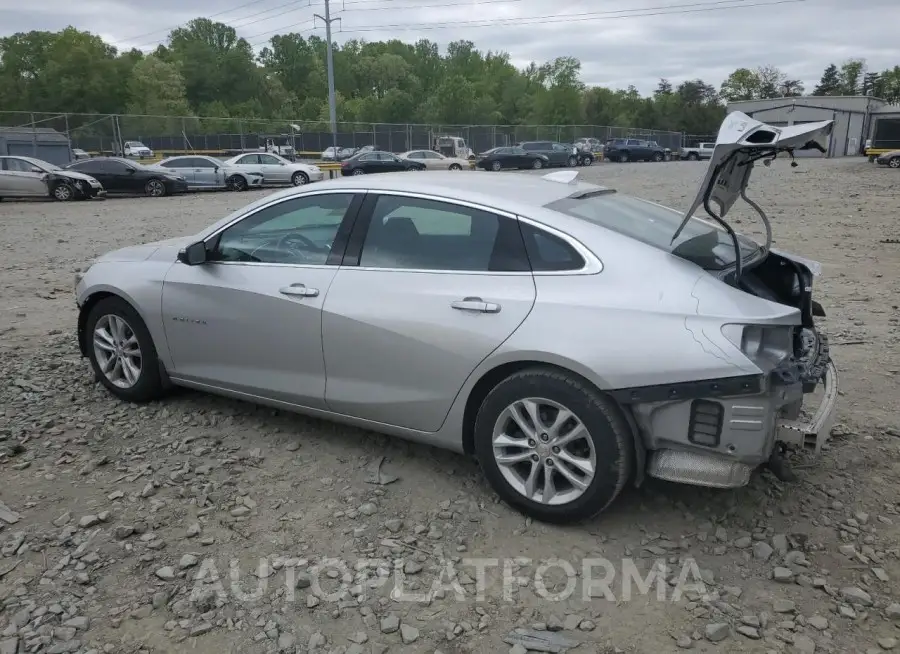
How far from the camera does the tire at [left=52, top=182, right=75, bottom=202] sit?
21.9 meters

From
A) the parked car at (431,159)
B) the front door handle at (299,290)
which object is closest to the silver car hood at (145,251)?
the front door handle at (299,290)

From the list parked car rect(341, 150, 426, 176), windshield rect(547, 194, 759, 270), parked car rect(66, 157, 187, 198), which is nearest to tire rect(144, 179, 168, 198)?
parked car rect(66, 157, 187, 198)

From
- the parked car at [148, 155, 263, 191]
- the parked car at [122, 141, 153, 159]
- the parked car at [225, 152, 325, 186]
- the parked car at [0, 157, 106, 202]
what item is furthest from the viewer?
the parked car at [122, 141, 153, 159]

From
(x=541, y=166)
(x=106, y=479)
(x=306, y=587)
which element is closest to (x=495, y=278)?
(x=306, y=587)

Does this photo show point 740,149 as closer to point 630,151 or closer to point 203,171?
point 203,171

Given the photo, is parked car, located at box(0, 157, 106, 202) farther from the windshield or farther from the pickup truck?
the pickup truck

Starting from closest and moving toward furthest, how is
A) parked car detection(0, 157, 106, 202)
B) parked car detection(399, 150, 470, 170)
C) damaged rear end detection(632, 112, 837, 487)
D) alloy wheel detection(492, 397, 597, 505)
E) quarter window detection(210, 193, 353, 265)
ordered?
damaged rear end detection(632, 112, 837, 487) < alloy wheel detection(492, 397, 597, 505) < quarter window detection(210, 193, 353, 265) < parked car detection(0, 157, 106, 202) < parked car detection(399, 150, 470, 170)

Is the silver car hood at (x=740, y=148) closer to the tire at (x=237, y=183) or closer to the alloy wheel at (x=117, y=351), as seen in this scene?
the alloy wheel at (x=117, y=351)

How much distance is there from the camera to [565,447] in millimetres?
3266

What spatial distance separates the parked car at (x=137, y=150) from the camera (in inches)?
1449

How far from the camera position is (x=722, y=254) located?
11.6ft

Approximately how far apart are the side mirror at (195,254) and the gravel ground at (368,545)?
1.01 metres

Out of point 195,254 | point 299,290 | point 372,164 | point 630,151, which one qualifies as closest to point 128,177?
point 372,164

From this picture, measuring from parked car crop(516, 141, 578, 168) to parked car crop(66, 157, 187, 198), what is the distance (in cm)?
2270
